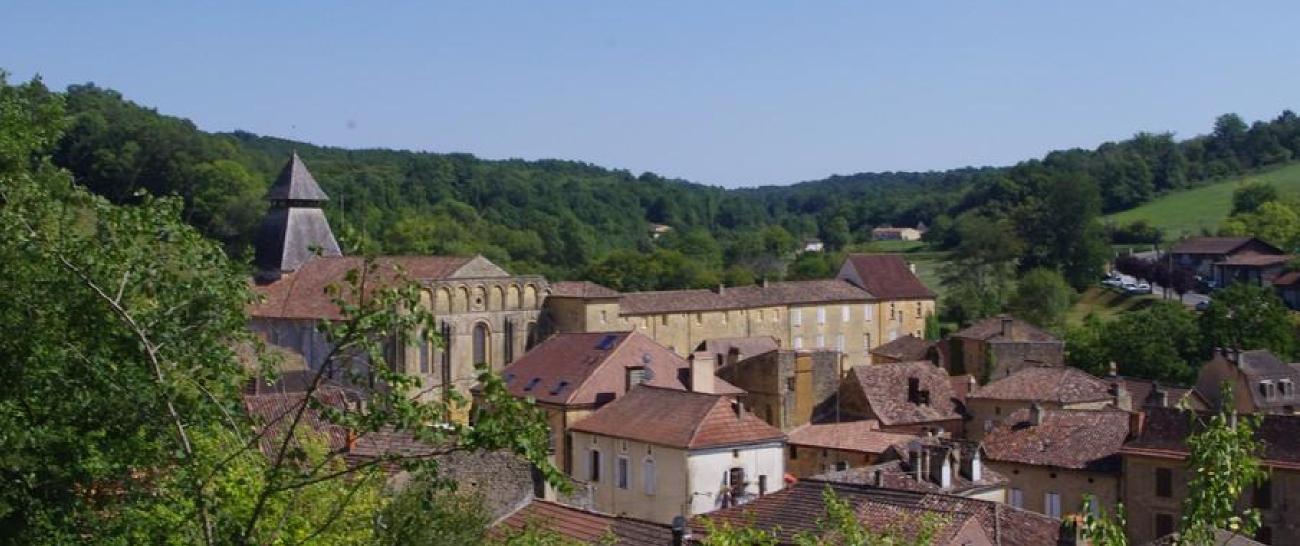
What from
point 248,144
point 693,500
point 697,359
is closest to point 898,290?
point 697,359

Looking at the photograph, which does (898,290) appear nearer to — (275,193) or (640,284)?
(640,284)

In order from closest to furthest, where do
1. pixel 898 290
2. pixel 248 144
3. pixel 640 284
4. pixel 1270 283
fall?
1. pixel 898 290
2. pixel 1270 283
3. pixel 640 284
4. pixel 248 144

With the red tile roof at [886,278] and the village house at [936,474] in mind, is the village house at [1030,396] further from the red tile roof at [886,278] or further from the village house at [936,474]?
the red tile roof at [886,278]

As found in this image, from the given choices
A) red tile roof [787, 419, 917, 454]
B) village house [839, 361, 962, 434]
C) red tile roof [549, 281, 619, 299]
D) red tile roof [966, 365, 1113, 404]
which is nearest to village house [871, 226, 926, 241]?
red tile roof [549, 281, 619, 299]

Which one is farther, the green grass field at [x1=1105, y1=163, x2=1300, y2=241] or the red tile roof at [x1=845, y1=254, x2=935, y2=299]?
the green grass field at [x1=1105, y1=163, x2=1300, y2=241]

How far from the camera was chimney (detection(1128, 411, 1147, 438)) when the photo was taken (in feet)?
127

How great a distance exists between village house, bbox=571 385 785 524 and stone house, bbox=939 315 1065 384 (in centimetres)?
2594

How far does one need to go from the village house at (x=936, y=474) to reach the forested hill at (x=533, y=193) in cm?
3811

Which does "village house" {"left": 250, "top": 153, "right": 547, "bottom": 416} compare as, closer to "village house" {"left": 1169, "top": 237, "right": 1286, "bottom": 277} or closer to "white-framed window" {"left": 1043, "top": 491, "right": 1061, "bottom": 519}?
"white-framed window" {"left": 1043, "top": 491, "right": 1061, "bottom": 519}

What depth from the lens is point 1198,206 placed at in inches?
5664

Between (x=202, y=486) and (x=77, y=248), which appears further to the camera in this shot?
(x=77, y=248)

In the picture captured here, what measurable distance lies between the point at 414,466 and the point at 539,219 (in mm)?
137825

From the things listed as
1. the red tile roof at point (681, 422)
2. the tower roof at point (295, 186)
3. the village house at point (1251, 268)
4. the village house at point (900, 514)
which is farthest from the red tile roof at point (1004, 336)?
the village house at point (900, 514)

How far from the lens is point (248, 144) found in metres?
179
